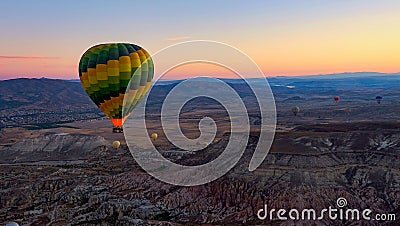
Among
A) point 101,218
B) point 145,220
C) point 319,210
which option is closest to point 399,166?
point 319,210

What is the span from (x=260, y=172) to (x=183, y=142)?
6128 centimetres

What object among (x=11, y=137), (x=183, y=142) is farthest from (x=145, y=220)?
(x=11, y=137)

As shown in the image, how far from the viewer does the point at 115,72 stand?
47.1 m

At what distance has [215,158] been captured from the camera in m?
72.8

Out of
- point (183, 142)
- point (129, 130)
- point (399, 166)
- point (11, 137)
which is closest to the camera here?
point (399, 166)

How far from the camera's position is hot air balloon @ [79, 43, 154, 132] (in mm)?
47066

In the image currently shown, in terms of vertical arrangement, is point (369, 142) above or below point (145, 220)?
above

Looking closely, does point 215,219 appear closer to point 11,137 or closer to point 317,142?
point 317,142

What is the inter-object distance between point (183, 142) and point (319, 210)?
70580 millimetres

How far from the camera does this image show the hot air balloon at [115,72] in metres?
47.1

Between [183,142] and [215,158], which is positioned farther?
[183,142]

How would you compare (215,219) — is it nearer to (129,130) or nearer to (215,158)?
(215,158)

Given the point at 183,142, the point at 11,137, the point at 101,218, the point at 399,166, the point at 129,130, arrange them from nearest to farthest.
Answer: the point at 101,218
the point at 399,166
the point at 183,142
the point at 11,137
the point at 129,130

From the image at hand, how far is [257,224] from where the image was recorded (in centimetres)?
5178
